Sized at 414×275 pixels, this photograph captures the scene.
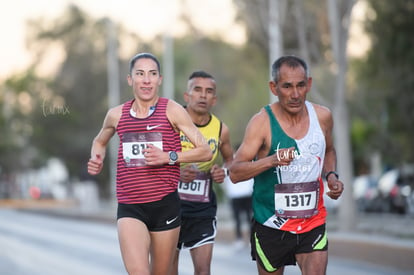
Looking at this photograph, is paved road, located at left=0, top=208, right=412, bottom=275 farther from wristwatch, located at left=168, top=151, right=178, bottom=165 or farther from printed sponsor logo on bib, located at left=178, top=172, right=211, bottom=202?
wristwatch, located at left=168, top=151, right=178, bottom=165

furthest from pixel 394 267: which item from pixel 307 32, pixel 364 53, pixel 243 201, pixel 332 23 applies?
pixel 364 53

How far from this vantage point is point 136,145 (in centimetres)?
692

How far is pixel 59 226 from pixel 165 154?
24056 millimetres

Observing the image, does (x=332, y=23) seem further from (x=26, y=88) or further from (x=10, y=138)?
(x=10, y=138)

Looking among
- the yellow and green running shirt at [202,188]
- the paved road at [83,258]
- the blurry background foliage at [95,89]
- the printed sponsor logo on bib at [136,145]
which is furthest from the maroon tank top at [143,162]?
the blurry background foliage at [95,89]

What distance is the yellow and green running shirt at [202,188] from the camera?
8.70m

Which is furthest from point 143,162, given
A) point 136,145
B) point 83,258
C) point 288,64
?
point 83,258

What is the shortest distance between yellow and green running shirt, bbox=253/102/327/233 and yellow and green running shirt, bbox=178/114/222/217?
1.77m

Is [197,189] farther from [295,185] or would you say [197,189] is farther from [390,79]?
[390,79]

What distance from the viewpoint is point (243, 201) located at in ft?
60.8

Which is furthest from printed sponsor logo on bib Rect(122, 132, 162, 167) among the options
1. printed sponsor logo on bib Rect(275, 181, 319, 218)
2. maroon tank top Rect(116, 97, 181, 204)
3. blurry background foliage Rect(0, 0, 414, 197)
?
blurry background foliage Rect(0, 0, 414, 197)

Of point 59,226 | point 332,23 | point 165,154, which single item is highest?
point 332,23

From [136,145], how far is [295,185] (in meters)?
1.16

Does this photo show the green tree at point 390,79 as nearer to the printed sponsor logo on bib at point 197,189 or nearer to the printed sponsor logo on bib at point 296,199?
the printed sponsor logo on bib at point 197,189
